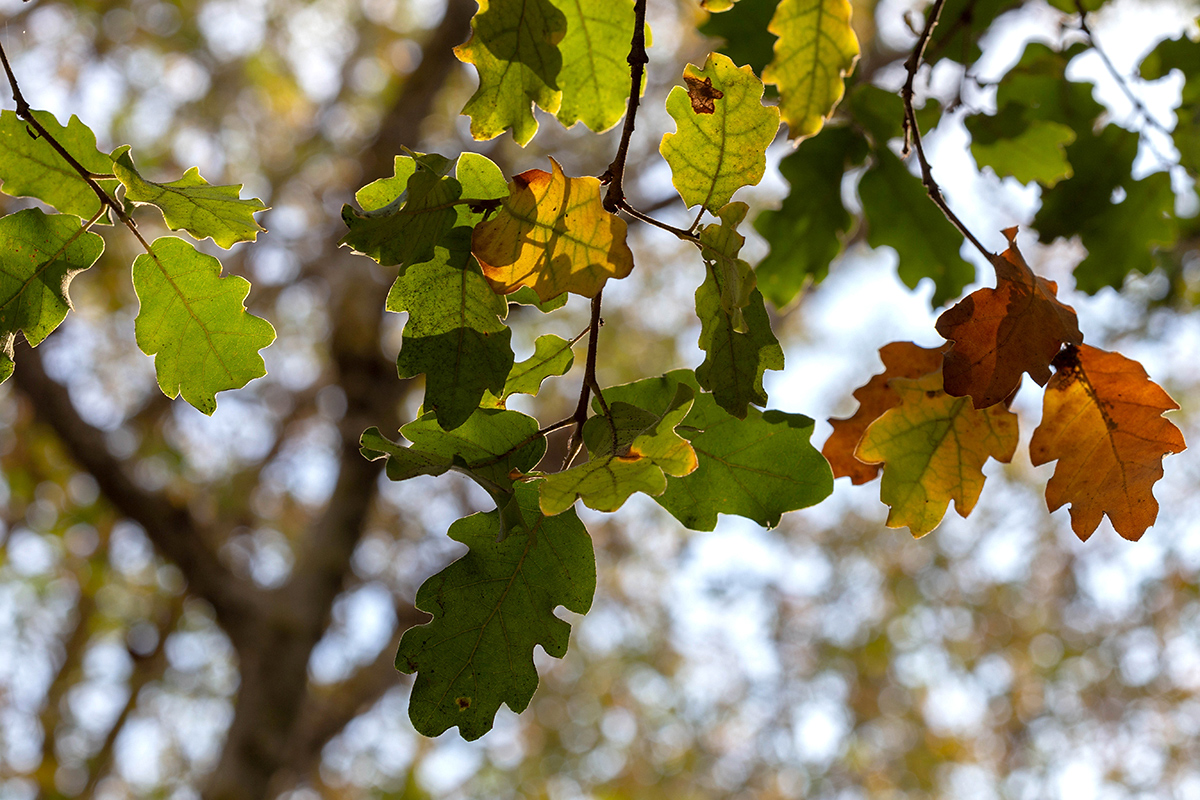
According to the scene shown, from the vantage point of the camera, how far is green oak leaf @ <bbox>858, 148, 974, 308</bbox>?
129 cm

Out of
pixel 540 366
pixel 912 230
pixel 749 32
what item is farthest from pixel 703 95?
pixel 912 230

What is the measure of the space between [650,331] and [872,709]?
13.6ft

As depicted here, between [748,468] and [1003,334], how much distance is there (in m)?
0.24

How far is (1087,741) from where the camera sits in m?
7.23

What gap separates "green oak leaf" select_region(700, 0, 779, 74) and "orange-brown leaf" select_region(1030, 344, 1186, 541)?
2.15ft

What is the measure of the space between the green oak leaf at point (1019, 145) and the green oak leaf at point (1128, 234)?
188 millimetres

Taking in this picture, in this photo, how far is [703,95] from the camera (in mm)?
693

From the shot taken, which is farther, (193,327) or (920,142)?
(920,142)

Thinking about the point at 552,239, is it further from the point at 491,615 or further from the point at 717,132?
the point at 491,615

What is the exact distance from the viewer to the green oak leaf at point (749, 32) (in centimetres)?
121

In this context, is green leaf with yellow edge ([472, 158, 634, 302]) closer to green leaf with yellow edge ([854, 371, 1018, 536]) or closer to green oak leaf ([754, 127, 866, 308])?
green leaf with yellow edge ([854, 371, 1018, 536])

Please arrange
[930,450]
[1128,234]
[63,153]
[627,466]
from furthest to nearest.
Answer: [1128,234]
[930,450]
[63,153]
[627,466]

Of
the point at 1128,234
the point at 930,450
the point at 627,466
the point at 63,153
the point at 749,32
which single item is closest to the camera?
the point at 627,466

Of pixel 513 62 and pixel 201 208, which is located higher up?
pixel 513 62
